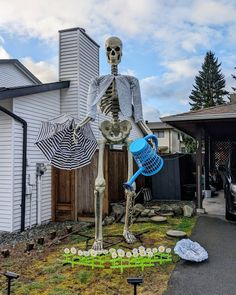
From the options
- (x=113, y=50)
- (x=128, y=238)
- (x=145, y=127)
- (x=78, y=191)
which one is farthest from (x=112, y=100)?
(x=78, y=191)

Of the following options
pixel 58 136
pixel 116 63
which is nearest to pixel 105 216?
pixel 58 136

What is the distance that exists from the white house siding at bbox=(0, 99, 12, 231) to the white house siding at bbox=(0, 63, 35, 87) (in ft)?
23.7

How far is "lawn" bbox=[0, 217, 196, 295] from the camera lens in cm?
353

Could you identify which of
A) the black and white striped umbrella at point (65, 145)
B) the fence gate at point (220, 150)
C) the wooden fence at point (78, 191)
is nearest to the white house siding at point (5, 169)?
the black and white striped umbrella at point (65, 145)

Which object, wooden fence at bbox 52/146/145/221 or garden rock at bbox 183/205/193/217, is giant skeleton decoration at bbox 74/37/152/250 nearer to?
wooden fence at bbox 52/146/145/221

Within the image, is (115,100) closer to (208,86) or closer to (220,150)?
(220,150)

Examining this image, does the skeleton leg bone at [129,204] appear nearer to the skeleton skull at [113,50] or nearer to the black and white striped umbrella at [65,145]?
the black and white striped umbrella at [65,145]

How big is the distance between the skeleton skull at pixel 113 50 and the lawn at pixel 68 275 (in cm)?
333

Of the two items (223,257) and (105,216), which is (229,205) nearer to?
(223,257)

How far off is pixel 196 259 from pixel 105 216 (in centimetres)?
362

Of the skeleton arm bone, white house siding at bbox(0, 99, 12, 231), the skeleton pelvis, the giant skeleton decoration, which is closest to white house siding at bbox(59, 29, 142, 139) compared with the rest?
white house siding at bbox(0, 99, 12, 231)

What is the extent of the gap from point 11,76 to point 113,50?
10774mm

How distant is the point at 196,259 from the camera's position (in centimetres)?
431

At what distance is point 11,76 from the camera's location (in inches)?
565
